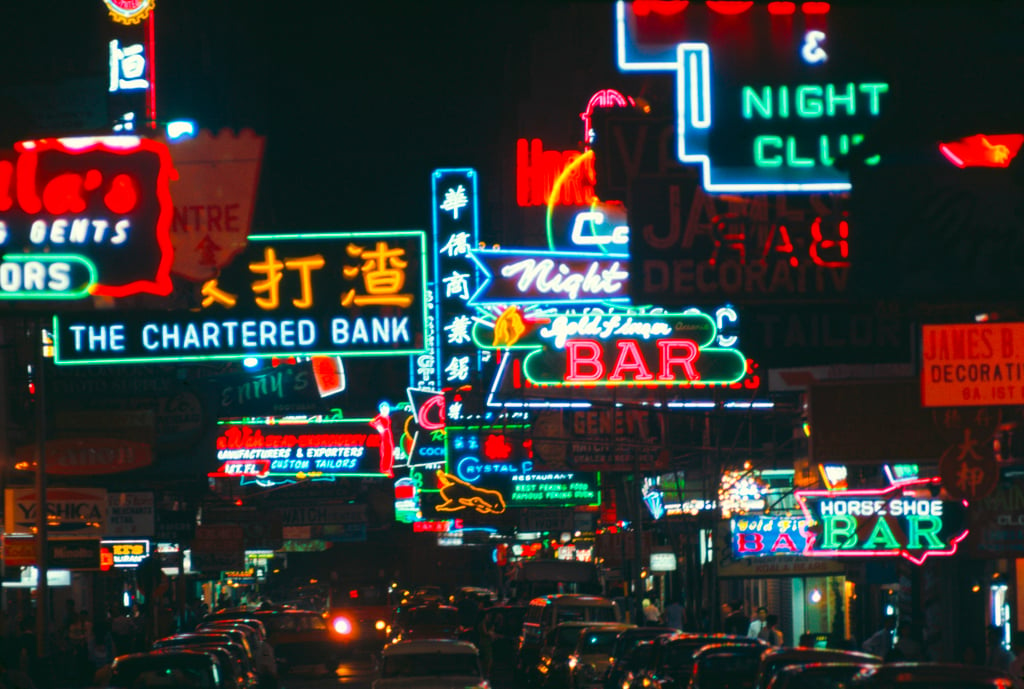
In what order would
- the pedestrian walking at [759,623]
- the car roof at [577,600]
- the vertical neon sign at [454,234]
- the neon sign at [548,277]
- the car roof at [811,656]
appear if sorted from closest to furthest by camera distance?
the car roof at [811,656], the neon sign at [548,277], the car roof at [577,600], the pedestrian walking at [759,623], the vertical neon sign at [454,234]

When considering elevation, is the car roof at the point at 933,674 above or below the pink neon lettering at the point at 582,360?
below

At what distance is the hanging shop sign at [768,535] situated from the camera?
23812 millimetres

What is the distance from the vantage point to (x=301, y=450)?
34312 mm

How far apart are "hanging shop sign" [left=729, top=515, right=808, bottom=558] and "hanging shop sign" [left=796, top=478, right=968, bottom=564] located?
3636 millimetres

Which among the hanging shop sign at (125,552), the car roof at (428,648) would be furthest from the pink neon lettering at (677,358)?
the hanging shop sign at (125,552)

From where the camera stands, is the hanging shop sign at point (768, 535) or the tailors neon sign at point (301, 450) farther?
the tailors neon sign at point (301, 450)

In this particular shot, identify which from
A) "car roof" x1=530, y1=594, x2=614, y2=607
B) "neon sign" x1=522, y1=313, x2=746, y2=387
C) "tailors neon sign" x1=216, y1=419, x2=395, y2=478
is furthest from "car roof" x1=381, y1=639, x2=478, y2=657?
"tailors neon sign" x1=216, y1=419, x2=395, y2=478

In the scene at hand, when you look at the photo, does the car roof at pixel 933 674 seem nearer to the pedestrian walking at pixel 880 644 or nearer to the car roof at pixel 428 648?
the car roof at pixel 428 648

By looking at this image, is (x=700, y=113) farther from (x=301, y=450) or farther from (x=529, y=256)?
(x=301, y=450)

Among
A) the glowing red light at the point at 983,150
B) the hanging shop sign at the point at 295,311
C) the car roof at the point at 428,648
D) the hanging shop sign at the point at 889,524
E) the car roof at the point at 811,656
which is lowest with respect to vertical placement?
the car roof at the point at 428,648

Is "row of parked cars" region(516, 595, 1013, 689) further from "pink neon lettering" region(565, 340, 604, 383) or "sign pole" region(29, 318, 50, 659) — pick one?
"sign pole" region(29, 318, 50, 659)

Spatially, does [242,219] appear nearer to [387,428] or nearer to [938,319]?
[938,319]

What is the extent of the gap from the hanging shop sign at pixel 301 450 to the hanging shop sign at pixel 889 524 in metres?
15.9

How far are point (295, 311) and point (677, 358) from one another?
9403 mm
